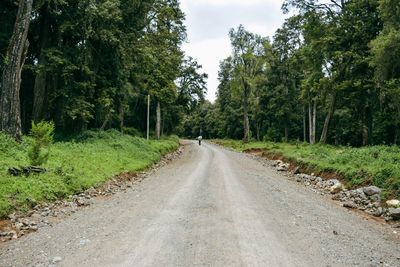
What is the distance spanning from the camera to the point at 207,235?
7.21 m

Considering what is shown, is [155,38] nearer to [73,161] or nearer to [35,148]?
[73,161]

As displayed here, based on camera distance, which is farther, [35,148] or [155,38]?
[155,38]

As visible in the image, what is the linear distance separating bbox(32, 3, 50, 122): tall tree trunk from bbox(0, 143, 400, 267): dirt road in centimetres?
1162

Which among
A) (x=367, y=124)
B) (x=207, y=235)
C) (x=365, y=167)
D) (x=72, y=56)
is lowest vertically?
(x=207, y=235)

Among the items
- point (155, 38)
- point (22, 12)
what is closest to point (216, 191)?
point (22, 12)

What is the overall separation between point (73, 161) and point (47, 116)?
28.4ft

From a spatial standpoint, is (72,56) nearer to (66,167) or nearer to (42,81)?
(42,81)

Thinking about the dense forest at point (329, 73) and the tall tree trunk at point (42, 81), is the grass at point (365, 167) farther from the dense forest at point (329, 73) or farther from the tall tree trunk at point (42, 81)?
the tall tree trunk at point (42, 81)

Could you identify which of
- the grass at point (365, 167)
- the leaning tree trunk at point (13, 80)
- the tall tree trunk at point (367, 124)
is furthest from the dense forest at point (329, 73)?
the leaning tree trunk at point (13, 80)

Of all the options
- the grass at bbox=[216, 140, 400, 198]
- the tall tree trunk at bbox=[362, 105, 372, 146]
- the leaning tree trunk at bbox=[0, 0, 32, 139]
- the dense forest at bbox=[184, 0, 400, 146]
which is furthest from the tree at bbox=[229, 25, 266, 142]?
the leaning tree trunk at bbox=[0, 0, 32, 139]

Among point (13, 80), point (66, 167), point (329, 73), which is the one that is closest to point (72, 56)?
point (13, 80)

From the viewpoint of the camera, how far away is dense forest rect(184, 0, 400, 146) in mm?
23219

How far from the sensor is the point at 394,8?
18141 millimetres

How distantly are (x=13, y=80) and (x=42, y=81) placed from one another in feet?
21.3
